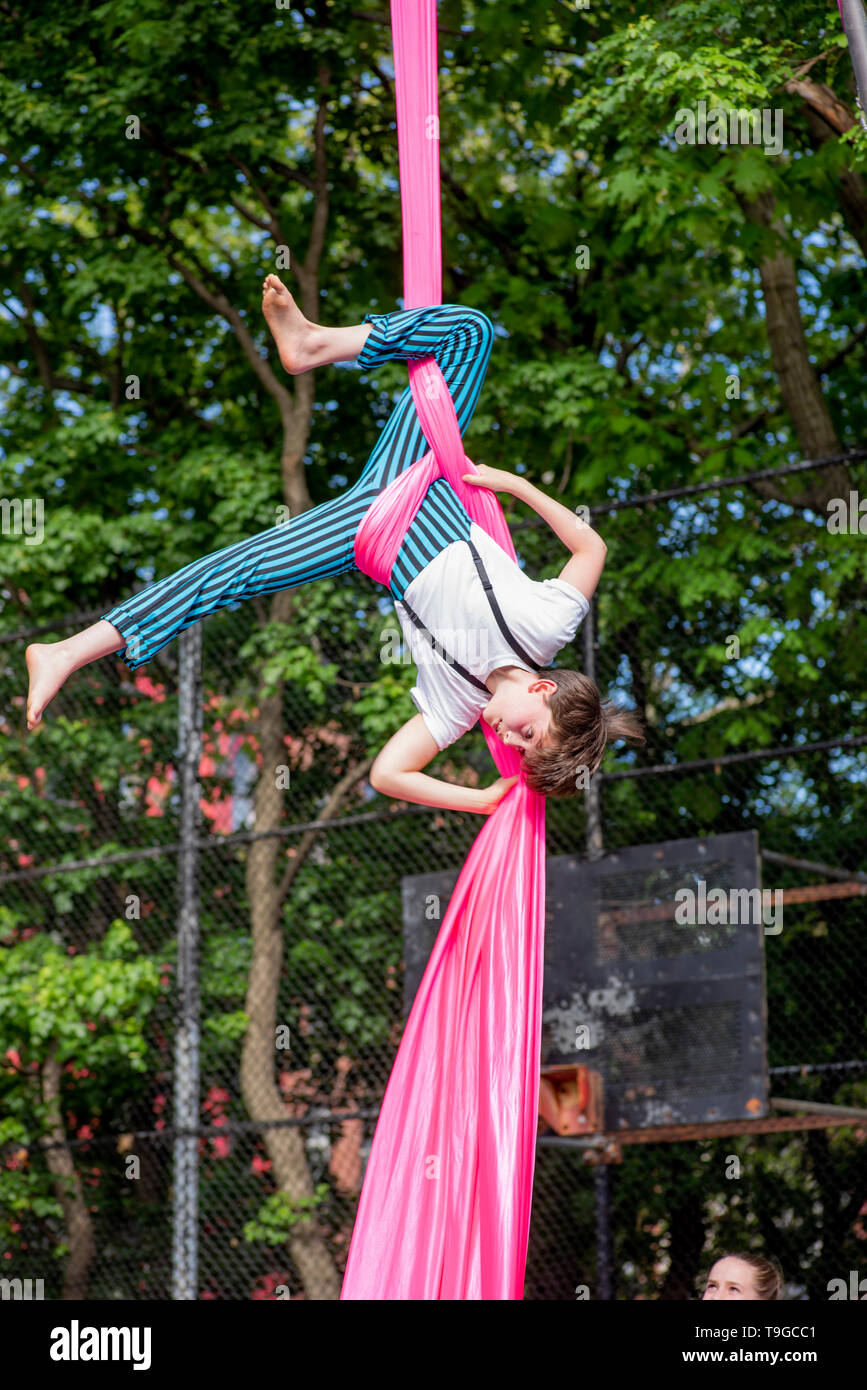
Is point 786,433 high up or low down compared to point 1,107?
down

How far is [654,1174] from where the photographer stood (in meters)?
9.41


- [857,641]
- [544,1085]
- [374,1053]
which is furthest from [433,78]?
[374,1053]

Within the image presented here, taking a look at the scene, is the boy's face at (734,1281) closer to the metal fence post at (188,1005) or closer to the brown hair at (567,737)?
the brown hair at (567,737)

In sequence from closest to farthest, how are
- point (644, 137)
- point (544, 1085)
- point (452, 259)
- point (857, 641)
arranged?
point (544, 1085) → point (644, 137) → point (857, 641) → point (452, 259)

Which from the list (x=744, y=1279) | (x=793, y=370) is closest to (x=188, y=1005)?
(x=744, y=1279)

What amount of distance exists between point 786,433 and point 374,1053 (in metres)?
4.74

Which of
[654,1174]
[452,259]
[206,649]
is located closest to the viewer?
[206,649]

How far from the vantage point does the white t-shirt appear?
3.84 metres

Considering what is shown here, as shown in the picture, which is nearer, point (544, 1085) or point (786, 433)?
point (544, 1085)

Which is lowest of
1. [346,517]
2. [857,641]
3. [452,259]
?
[346,517]

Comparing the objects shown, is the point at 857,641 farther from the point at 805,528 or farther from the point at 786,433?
the point at 786,433

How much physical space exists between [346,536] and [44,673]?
0.84 meters

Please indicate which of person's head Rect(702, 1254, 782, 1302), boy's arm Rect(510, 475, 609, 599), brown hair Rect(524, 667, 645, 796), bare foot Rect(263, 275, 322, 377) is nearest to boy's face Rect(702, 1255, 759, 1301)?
person's head Rect(702, 1254, 782, 1302)

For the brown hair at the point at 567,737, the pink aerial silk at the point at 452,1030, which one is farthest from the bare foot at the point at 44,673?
the brown hair at the point at 567,737
